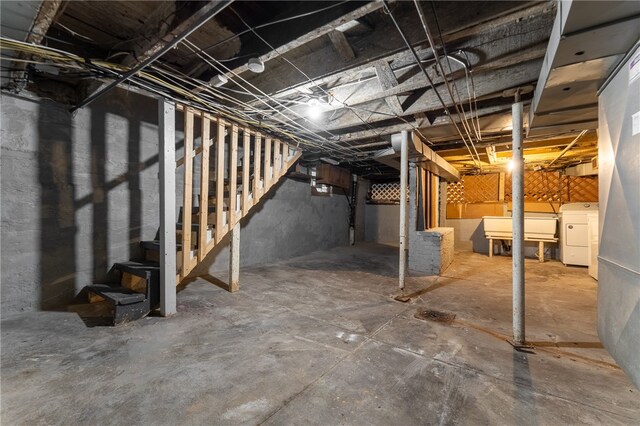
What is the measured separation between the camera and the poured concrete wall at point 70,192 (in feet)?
8.02

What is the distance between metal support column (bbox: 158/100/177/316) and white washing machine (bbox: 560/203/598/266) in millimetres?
6904

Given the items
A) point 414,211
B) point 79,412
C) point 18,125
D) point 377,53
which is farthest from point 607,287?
point 18,125

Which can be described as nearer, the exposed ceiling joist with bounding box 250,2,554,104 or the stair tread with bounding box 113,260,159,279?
the exposed ceiling joist with bounding box 250,2,554,104

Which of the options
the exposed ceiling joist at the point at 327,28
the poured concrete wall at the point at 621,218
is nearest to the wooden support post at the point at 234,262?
the exposed ceiling joist at the point at 327,28

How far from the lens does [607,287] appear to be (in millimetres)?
1917

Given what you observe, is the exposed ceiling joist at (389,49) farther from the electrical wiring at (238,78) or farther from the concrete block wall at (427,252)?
the concrete block wall at (427,252)

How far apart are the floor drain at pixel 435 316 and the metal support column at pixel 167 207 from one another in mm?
2472

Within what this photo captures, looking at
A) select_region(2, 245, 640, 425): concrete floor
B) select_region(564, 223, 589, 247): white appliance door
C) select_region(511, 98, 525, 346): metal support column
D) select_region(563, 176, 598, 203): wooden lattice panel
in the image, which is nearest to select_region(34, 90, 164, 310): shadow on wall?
select_region(2, 245, 640, 425): concrete floor

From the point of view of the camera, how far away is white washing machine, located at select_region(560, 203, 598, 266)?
4992 mm

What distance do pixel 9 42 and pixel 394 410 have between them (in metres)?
3.20

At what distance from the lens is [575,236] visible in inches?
201

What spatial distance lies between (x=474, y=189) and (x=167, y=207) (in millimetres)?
7684

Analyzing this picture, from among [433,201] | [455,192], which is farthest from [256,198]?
[455,192]

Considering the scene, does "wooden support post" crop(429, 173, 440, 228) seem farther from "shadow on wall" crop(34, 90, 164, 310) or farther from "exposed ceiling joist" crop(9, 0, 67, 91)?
"exposed ceiling joist" crop(9, 0, 67, 91)
